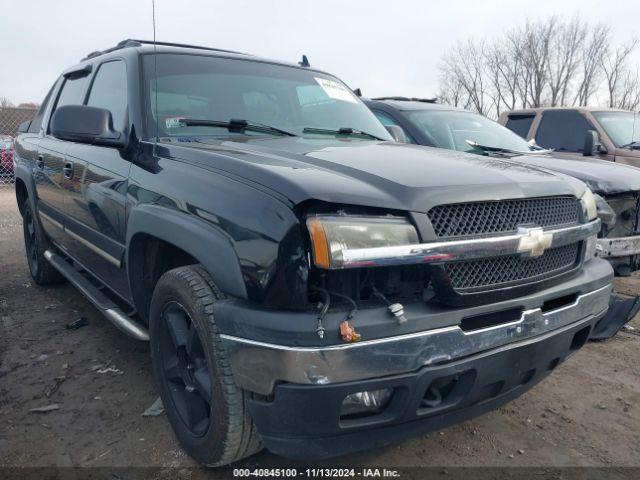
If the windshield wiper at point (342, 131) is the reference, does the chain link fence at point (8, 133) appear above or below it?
below

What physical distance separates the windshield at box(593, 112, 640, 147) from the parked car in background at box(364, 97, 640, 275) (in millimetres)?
1981

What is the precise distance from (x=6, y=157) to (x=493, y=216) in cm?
1450

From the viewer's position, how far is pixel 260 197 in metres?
1.79

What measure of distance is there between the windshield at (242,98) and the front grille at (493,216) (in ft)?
4.33

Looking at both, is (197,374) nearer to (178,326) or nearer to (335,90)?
(178,326)

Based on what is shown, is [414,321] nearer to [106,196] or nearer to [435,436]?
[435,436]

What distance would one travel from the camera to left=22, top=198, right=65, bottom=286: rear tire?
15.1 ft

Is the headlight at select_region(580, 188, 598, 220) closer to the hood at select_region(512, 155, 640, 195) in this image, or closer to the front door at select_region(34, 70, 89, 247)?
the hood at select_region(512, 155, 640, 195)

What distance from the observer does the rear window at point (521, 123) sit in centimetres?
794

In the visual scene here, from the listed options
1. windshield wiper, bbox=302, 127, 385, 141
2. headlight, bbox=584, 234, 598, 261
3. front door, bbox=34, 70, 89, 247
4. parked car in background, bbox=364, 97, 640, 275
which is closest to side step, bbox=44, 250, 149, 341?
front door, bbox=34, 70, 89, 247

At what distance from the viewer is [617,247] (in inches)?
160

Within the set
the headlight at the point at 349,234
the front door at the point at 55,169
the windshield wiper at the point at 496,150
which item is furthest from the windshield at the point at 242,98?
the windshield wiper at the point at 496,150

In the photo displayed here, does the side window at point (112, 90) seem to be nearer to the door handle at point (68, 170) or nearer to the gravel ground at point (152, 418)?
the door handle at point (68, 170)

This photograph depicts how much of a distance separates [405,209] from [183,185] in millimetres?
942
